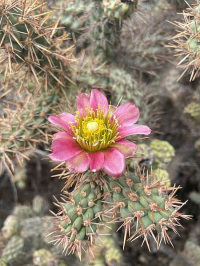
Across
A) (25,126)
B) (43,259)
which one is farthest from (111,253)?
(25,126)

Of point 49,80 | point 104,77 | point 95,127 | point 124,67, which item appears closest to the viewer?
point 95,127

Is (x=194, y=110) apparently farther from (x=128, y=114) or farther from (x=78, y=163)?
(x=78, y=163)

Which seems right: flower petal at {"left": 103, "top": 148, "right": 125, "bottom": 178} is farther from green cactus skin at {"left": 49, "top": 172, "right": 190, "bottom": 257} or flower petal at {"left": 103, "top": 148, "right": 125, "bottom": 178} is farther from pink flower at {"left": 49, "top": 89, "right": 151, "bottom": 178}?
green cactus skin at {"left": 49, "top": 172, "right": 190, "bottom": 257}

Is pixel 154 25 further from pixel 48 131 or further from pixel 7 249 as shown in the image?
pixel 7 249

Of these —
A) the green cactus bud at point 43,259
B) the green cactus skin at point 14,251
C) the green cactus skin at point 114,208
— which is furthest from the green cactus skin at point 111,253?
the green cactus skin at point 114,208

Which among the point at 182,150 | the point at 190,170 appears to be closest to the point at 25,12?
the point at 182,150

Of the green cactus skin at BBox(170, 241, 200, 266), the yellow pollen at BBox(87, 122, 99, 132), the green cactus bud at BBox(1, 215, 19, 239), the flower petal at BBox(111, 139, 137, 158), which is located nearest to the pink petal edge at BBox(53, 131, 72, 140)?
the yellow pollen at BBox(87, 122, 99, 132)

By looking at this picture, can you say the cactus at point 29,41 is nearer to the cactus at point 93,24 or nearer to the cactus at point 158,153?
the cactus at point 93,24
